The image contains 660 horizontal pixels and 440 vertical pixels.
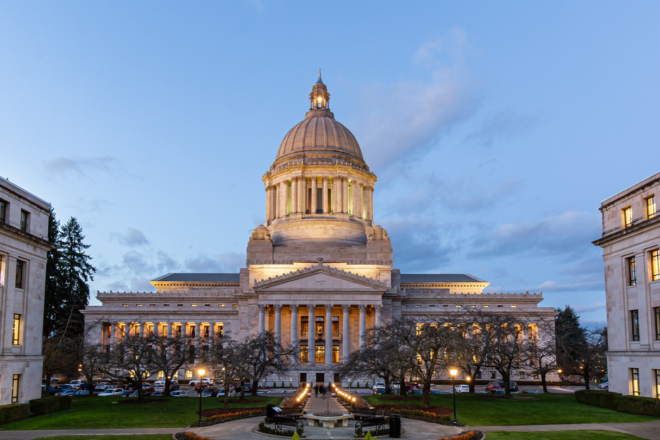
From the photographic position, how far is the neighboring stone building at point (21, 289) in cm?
4353

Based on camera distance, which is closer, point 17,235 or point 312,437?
point 312,437

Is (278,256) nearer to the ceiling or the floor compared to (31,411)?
nearer to the ceiling

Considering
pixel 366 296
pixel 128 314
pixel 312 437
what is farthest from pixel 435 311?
pixel 312 437

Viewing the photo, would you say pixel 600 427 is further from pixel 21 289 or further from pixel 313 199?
pixel 313 199

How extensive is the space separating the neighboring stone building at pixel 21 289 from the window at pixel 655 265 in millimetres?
45888

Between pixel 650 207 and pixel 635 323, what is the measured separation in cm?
887

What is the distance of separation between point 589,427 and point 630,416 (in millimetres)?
6032

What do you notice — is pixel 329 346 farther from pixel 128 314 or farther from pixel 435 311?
pixel 128 314

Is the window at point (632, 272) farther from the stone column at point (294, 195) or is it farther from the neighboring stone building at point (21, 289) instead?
the stone column at point (294, 195)

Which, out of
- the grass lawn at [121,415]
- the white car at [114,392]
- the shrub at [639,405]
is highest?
the shrub at [639,405]

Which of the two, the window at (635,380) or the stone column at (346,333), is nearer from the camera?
the window at (635,380)

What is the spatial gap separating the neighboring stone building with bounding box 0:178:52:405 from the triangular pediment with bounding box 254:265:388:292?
39467 millimetres

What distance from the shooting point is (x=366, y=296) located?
86.4 metres

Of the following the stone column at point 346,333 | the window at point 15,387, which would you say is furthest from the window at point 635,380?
the window at point 15,387
